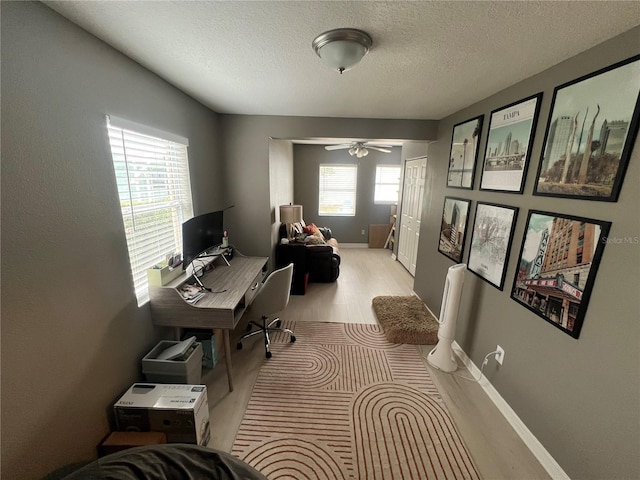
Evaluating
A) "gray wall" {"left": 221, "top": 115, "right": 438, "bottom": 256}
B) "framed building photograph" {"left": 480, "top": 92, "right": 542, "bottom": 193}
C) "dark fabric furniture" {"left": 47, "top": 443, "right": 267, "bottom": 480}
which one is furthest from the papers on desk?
"framed building photograph" {"left": 480, "top": 92, "right": 542, "bottom": 193}

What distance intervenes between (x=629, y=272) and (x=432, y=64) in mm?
1457

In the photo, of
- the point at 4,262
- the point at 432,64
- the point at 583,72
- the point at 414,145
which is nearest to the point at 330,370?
the point at 4,262

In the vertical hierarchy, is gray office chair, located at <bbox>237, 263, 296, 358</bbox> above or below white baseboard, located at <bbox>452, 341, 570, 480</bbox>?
above

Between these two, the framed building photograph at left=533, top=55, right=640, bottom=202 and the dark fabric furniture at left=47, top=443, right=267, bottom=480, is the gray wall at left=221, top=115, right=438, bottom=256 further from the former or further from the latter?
the dark fabric furniture at left=47, top=443, right=267, bottom=480

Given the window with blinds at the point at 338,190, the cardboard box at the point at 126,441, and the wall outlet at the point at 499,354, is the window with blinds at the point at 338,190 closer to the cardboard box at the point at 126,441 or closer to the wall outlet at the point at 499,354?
the wall outlet at the point at 499,354

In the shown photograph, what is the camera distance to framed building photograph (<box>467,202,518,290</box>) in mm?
1908

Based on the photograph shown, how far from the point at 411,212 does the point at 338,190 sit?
210cm

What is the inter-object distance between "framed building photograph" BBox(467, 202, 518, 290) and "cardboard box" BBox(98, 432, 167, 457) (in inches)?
96.5

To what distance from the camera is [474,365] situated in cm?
227

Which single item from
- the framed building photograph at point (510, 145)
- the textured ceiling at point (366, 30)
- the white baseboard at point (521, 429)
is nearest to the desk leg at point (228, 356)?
the textured ceiling at point (366, 30)

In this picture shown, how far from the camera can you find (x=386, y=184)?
20.7ft

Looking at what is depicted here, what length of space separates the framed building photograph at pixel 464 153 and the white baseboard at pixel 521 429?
64.8 inches

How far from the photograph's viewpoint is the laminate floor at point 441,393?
1582 millimetres

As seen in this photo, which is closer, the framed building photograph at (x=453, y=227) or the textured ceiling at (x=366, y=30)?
the textured ceiling at (x=366, y=30)
